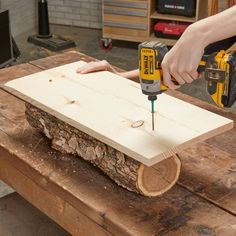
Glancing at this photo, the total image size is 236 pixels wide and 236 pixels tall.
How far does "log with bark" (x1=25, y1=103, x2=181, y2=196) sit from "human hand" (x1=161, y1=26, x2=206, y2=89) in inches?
10.9

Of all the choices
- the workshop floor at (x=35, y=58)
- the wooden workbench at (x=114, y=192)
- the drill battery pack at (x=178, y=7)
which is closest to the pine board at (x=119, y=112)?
the wooden workbench at (x=114, y=192)

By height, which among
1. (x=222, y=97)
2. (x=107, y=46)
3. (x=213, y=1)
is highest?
(x=222, y=97)

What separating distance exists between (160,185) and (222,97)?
0.34 meters

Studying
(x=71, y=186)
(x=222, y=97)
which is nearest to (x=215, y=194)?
(x=222, y=97)

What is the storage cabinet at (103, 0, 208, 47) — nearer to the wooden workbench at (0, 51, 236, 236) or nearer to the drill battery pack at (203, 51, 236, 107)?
the wooden workbench at (0, 51, 236, 236)

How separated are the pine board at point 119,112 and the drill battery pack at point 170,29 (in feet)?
8.46

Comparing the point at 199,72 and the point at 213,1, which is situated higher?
the point at 199,72

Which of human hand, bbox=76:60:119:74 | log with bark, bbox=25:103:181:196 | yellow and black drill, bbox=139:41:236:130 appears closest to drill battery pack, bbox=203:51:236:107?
yellow and black drill, bbox=139:41:236:130

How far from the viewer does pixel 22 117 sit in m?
2.09

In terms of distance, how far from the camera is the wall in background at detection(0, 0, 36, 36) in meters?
5.07

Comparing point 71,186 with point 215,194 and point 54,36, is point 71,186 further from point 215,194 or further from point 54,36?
point 54,36

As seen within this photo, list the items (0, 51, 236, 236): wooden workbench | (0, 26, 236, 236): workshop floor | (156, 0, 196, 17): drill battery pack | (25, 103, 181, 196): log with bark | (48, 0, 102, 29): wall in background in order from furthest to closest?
(48, 0, 102, 29): wall in background
(156, 0, 196, 17): drill battery pack
(0, 26, 236, 236): workshop floor
(25, 103, 181, 196): log with bark
(0, 51, 236, 236): wooden workbench

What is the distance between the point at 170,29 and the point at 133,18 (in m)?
0.37

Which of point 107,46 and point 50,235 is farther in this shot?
point 107,46
